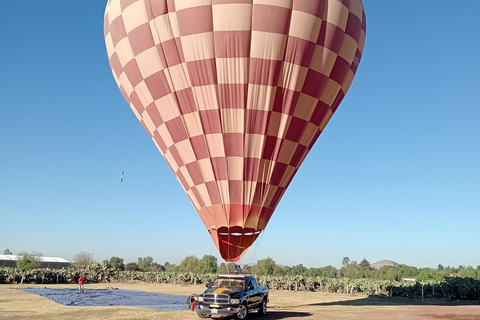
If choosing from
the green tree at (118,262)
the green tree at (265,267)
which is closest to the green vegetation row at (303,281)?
the green tree at (265,267)

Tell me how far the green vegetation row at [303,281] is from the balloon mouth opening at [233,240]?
2011cm

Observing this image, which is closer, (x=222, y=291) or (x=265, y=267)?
(x=222, y=291)

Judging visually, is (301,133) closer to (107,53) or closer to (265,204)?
(265,204)

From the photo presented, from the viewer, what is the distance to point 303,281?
140 ft

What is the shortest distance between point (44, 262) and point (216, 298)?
87449 millimetres

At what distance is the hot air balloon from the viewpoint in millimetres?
14266

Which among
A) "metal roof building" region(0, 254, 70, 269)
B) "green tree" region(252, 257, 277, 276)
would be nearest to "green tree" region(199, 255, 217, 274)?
"green tree" region(252, 257, 277, 276)

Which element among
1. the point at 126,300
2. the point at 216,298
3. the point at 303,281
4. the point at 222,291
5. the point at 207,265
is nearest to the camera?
the point at 216,298

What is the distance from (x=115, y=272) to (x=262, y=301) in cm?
4274

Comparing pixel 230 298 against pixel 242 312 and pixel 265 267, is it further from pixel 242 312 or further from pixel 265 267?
pixel 265 267

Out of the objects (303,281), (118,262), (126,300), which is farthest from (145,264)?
(126,300)

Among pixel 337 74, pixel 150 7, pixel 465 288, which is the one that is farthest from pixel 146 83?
pixel 465 288

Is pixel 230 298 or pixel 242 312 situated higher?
pixel 230 298

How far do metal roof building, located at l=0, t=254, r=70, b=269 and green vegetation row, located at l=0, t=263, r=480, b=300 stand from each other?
4008cm
